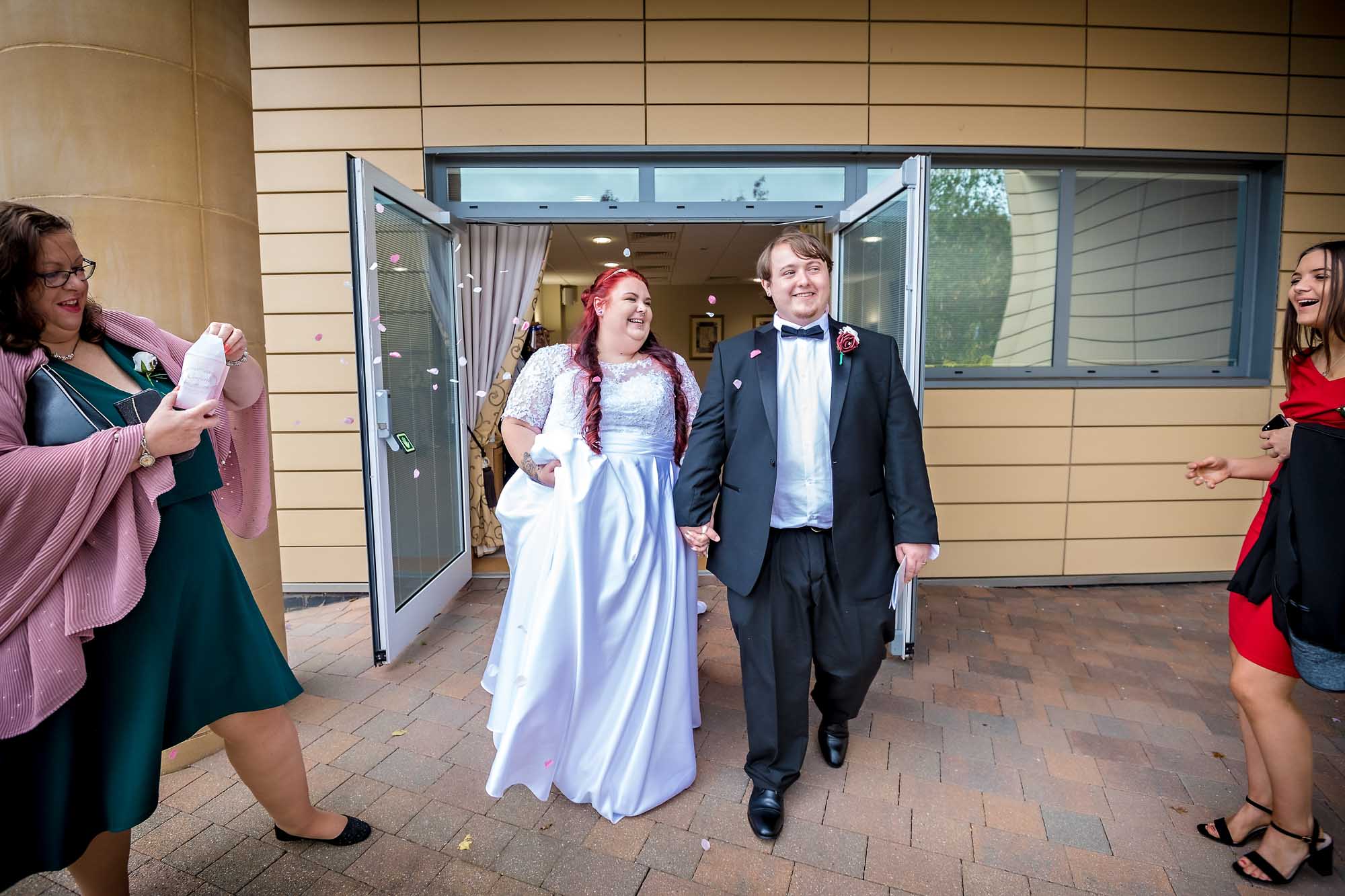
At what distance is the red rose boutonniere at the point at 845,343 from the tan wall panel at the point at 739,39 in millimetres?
2646

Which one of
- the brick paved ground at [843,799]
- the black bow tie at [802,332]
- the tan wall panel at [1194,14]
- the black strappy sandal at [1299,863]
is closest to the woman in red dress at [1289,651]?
the black strappy sandal at [1299,863]

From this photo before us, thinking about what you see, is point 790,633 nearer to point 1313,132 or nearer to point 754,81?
point 754,81

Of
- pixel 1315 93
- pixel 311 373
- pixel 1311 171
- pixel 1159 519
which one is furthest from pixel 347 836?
pixel 1315 93

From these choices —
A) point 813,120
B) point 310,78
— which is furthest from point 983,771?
point 310,78

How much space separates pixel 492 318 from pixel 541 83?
140cm

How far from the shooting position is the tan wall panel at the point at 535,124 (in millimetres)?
3924

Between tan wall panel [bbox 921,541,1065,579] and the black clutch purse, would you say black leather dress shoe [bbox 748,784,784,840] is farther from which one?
tan wall panel [bbox 921,541,1065,579]

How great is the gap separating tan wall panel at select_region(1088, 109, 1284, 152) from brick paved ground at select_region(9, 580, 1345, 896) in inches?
115

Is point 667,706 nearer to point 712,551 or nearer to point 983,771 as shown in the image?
point 712,551

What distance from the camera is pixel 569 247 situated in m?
6.55

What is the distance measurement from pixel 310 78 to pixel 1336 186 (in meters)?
6.13

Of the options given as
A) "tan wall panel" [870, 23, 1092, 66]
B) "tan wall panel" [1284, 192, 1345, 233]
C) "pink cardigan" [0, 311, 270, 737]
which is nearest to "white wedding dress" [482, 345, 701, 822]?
"pink cardigan" [0, 311, 270, 737]

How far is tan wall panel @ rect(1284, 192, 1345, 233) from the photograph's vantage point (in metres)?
4.14

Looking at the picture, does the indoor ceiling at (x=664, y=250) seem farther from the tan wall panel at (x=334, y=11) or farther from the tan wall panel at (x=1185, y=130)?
the tan wall panel at (x=1185, y=130)
